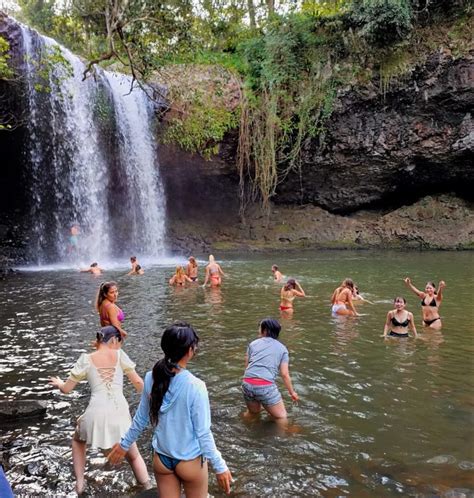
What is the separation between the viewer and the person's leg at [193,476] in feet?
9.95

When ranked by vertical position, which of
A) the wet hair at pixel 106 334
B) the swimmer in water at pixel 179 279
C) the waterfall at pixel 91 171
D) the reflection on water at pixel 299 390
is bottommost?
the reflection on water at pixel 299 390

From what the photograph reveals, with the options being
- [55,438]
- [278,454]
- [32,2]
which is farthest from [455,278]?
[32,2]

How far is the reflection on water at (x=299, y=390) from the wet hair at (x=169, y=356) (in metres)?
1.60

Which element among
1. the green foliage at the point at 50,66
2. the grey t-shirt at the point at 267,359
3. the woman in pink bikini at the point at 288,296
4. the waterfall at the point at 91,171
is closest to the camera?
the grey t-shirt at the point at 267,359

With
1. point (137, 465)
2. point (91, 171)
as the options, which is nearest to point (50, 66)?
point (137, 465)

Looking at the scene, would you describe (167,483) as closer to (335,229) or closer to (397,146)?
(335,229)

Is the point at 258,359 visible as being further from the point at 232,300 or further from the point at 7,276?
the point at 7,276

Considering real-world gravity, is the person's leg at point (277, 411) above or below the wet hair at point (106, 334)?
below

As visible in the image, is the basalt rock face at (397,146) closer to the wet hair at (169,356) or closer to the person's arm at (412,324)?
the person's arm at (412,324)

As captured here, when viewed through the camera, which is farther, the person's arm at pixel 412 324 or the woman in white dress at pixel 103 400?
the person's arm at pixel 412 324

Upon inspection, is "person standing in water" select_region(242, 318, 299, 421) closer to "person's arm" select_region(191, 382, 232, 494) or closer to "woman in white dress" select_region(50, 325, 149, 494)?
"woman in white dress" select_region(50, 325, 149, 494)

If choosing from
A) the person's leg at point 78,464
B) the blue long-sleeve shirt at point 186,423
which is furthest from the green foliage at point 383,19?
the blue long-sleeve shirt at point 186,423

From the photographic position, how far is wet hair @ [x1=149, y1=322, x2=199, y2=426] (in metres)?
2.98

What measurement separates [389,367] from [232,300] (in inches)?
238
